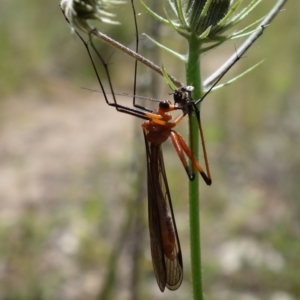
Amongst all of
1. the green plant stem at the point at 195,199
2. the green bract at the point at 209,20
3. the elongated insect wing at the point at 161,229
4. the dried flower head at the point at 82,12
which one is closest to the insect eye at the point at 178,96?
the green plant stem at the point at 195,199

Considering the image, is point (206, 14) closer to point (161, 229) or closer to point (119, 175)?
point (161, 229)

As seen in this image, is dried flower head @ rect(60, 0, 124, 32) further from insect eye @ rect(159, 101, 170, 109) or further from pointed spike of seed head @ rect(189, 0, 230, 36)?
insect eye @ rect(159, 101, 170, 109)

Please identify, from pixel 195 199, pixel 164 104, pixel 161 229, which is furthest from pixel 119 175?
pixel 195 199

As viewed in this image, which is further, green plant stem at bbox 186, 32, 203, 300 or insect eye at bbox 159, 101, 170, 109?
insect eye at bbox 159, 101, 170, 109

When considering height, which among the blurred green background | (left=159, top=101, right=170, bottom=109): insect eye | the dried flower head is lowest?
the dried flower head

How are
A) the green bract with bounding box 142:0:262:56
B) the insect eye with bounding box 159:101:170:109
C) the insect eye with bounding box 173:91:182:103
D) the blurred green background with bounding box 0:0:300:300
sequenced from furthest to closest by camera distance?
the blurred green background with bounding box 0:0:300:300
the insect eye with bounding box 159:101:170:109
the insect eye with bounding box 173:91:182:103
the green bract with bounding box 142:0:262:56

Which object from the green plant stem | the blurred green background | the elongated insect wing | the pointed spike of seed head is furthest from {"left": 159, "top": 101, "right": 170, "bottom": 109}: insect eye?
the blurred green background

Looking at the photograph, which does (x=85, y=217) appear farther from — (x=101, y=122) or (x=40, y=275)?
(x=101, y=122)
